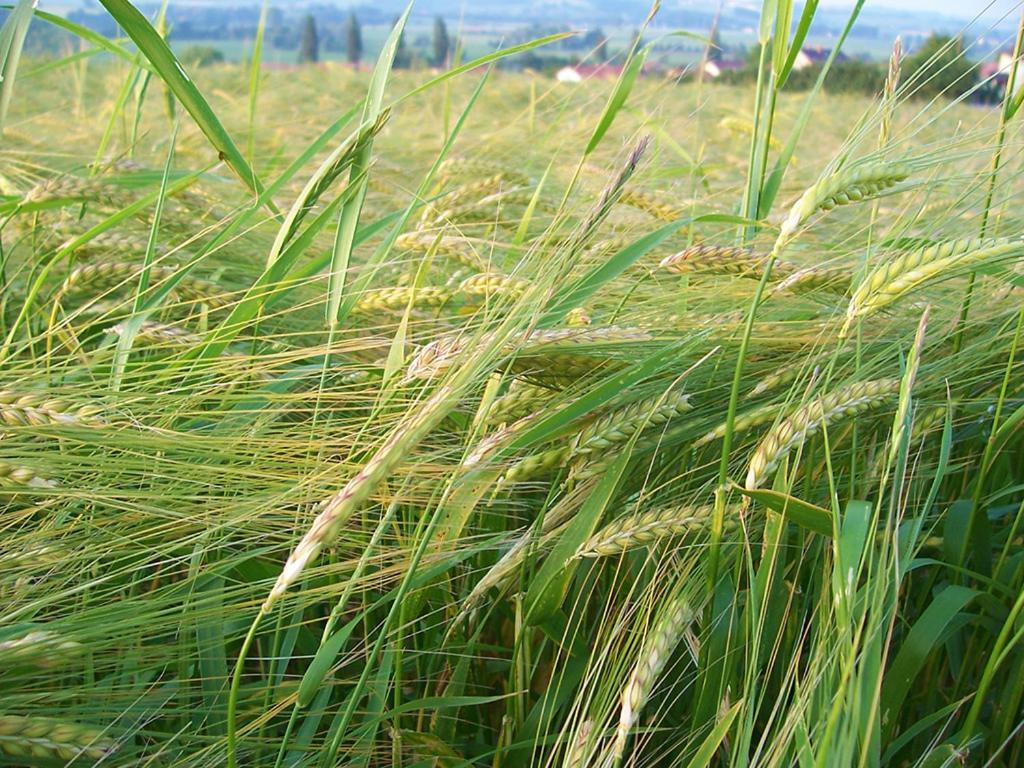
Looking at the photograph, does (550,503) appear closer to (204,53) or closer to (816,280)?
(816,280)

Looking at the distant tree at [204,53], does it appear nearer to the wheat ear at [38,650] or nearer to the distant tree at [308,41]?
the distant tree at [308,41]

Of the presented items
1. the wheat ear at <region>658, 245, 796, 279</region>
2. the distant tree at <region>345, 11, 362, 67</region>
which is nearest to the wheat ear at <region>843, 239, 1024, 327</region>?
the wheat ear at <region>658, 245, 796, 279</region>

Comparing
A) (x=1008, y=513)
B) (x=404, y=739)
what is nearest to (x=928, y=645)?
(x=1008, y=513)

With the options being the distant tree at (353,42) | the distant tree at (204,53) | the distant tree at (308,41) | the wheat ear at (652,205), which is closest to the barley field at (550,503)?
the wheat ear at (652,205)

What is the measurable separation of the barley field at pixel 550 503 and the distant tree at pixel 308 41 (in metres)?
9.53

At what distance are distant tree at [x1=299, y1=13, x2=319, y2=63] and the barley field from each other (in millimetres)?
9535

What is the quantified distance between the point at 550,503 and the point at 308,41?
1009 centimetres

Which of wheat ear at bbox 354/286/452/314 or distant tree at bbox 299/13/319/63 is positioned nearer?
wheat ear at bbox 354/286/452/314

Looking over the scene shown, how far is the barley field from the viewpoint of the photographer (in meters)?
0.64

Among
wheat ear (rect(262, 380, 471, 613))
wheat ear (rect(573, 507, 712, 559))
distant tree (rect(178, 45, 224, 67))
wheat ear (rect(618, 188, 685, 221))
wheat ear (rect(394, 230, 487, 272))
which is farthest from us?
distant tree (rect(178, 45, 224, 67))

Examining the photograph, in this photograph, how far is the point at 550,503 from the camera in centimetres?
81

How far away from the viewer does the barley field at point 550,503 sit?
64 centimetres

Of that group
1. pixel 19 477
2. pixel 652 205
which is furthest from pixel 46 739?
pixel 652 205

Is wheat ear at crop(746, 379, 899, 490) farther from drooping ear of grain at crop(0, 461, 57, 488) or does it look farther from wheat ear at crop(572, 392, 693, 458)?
drooping ear of grain at crop(0, 461, 57, 488)
